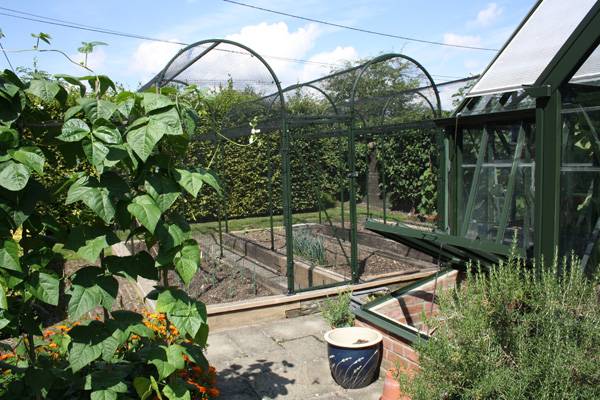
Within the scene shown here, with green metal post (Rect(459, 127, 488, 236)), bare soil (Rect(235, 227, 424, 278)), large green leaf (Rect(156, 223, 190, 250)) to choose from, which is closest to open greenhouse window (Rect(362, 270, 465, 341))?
green metal post (Rect(459, 127, 488, 236))

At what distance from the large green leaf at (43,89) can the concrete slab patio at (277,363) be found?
2419 mm

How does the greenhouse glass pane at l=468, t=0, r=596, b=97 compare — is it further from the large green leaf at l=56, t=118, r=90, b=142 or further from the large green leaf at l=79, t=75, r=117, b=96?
the large green leaf at l=56, t=118, r=90, b=142

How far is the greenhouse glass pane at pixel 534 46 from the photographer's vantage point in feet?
9.89

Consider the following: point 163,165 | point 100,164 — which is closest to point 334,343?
point 163,165

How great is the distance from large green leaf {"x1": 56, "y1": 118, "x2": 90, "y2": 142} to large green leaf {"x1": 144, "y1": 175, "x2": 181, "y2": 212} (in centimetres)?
35

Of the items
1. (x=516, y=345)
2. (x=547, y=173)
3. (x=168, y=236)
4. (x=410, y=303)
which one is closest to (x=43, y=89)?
(x=168, y=236)

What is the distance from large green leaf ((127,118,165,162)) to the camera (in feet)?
6.79

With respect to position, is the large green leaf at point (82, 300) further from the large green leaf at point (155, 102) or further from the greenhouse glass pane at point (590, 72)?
the greenhouse glass pane at point (590, 72)

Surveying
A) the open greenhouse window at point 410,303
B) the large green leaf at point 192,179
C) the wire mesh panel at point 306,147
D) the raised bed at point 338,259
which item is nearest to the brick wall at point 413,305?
the open greenhouse window at point 410,303

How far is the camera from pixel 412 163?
10.6 metres

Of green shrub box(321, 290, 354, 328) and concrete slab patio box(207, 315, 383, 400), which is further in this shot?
green shrub box(321, 290, 354, 328)

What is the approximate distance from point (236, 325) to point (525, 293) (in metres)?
3.16

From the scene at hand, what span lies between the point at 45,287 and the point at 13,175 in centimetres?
48

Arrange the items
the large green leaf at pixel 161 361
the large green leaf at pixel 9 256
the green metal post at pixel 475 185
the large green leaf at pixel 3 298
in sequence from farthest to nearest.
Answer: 1. the green metal post at pixel 475 185
2. the large green leaf at pixel 161 361
3. the large green leaf at pixel 9 256
4. the large green leaf at pixel 3 298
